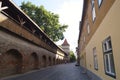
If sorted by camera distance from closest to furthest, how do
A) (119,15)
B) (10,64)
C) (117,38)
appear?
(119,15) → (117,38) → (10,64)

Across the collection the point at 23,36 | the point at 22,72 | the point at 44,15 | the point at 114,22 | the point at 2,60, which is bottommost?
the point at 22,72

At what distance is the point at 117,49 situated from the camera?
430cm

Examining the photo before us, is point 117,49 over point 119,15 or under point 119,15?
under

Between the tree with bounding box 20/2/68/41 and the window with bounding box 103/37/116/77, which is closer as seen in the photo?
the window with bounding box 103/37/116/77

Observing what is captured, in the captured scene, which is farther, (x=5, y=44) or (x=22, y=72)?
(x=22, y=72)

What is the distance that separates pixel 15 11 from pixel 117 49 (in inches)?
433

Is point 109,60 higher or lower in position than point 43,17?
lower

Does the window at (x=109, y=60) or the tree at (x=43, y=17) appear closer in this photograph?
the window at (x=109, y=60)

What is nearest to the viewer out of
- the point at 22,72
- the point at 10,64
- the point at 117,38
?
the point at 117,38

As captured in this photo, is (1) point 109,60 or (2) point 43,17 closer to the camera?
(1) point 109,60

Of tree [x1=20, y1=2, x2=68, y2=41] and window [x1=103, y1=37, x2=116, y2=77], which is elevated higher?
tree [x1=20, y1=2, x2=68, y2=41]

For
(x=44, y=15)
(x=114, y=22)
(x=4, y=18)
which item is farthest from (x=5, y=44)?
(x=44, y=15)

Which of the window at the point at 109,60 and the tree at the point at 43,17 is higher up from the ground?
the tree at the point at 43,17

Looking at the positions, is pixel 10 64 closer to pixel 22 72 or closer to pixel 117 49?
pixel 22 72
